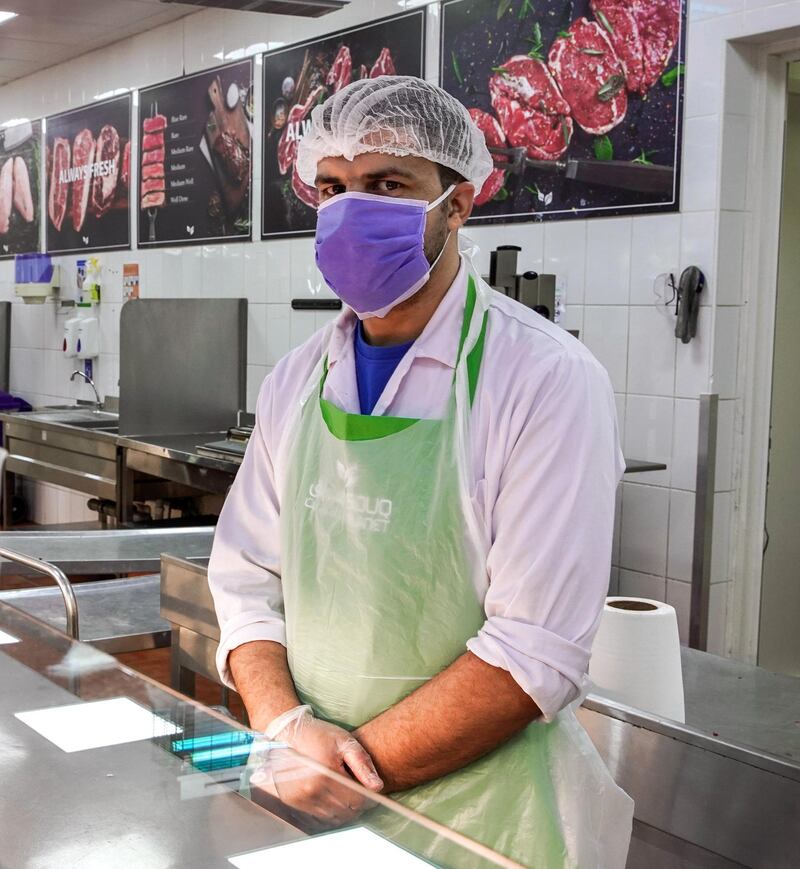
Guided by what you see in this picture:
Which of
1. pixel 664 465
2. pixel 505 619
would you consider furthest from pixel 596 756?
pixel 664 465

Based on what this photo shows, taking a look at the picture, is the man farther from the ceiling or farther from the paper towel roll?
the ceiling

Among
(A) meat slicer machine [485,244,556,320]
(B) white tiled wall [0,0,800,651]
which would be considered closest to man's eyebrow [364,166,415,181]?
(A) meat slicer machine [485,244,556,320]

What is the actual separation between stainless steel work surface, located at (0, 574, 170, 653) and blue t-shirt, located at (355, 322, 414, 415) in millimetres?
1187

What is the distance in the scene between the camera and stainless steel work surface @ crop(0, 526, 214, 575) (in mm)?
2361

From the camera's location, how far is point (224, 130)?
5.62 meters

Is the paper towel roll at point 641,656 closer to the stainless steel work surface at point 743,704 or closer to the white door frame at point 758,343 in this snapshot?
the stainless steel work surface at point 743,704

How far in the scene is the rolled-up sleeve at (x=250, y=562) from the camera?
148 centimetres

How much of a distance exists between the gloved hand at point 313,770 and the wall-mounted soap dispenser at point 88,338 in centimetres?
565

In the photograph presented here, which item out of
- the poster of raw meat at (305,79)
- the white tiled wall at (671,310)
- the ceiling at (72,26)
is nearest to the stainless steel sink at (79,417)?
the poster of raw meat at (305,79)

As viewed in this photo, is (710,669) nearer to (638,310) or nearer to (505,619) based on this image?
(505,619)

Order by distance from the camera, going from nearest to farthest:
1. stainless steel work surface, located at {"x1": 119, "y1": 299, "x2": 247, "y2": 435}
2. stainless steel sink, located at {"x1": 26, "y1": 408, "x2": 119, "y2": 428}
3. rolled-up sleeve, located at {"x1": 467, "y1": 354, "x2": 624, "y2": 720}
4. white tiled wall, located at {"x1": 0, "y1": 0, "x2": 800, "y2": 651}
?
rolled-up sleeve, located at {"x1": 467, "y1": 354, "x2": 624, "y2": 720} < white tiled wall, located at {"x1": 0, "y1": 0, "x2": 800, "y2": 651} < stainless steel work surface, located at {"x1": 119, "y1": 299, "x2": 247, "y2": 435} < stainless steel sink, located at {"x1": 26, "y1": 408, "x2": 119, "y2": 428}

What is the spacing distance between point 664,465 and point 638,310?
0.51 metres

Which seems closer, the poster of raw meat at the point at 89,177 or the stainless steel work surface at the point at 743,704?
the stainless steel work surface at the point at 743,704

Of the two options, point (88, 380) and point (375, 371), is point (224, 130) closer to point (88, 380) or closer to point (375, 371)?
point (88, 380)
